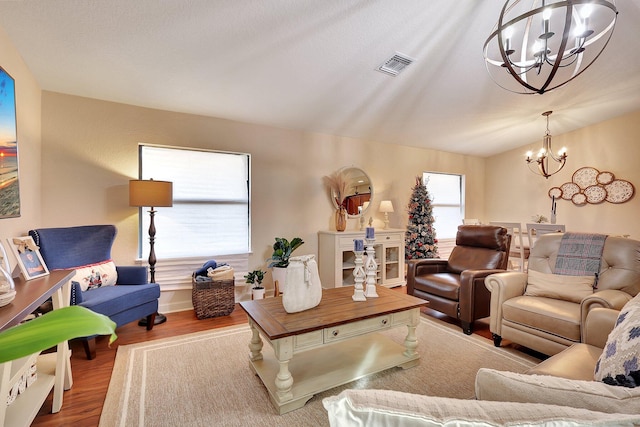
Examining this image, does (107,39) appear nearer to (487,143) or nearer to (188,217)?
(188,217)

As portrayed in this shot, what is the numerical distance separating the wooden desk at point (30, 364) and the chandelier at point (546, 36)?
9.16 ft

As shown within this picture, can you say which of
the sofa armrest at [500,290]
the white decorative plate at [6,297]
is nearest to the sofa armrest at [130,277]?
the white decorative plate at [6,297]

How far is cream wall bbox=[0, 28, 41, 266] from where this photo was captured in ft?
6.97

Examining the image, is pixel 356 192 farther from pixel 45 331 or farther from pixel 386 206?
pixel 45 331

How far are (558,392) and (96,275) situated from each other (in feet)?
11.0

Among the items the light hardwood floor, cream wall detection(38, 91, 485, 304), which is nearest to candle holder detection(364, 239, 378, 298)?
the light hardwood floor

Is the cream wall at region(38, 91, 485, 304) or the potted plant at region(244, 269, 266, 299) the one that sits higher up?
the cream wall at region(38, 91, 485, 304)

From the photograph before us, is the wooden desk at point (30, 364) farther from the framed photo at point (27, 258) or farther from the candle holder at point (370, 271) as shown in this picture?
the candle holder at point (370, 271)

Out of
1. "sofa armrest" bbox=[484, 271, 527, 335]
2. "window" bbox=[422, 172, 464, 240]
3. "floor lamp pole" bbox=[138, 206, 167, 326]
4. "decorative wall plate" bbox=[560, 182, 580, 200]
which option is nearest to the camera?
"sofa armrest" bbox=[484, 271, 527, 335]

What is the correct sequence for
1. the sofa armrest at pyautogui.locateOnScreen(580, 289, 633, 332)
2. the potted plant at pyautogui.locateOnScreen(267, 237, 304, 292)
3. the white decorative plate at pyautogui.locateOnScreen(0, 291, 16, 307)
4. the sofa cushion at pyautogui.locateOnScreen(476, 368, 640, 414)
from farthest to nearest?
the potted plant at pyautogui.locateOnScreen(267, 237, 304, 292) → the sofa armrest at pyautogui.locateOnScreen(580, 289, 633, 332) → the white decorative plate at pyautogui.locateOnScreen(0, 291, 16, 307) → the sofa cushion at pyautogui.locateOnScreen(476, 368, 640, 414)

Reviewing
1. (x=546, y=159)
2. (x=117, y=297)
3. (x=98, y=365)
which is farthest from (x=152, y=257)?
(x=546, y=159)

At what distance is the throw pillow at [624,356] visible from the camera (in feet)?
3.10

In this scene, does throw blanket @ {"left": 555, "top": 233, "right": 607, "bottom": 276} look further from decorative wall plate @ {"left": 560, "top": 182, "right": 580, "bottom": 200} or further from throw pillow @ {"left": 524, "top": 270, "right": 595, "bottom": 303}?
decorative wall plate @ {"left": 560, "top": 182, "right": 580, "bottom": 200}

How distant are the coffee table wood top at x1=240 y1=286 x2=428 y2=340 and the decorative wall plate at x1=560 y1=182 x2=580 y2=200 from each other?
476 centimetres
